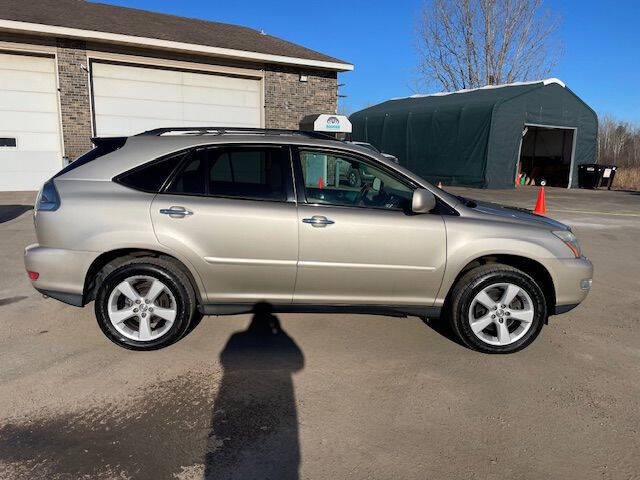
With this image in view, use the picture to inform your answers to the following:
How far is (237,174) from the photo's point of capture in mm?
3938

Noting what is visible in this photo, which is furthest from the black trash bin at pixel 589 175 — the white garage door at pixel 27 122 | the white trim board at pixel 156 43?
the white garage door at pixel 27 122

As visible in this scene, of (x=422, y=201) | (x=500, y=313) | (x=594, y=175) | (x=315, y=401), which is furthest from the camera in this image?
(x=594, y=175)

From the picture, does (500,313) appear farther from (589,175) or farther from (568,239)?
(589,175)

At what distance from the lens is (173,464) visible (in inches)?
99.3

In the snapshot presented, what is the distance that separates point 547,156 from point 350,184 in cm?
2582

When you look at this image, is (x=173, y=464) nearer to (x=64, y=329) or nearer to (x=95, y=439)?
(x=95, y=439)

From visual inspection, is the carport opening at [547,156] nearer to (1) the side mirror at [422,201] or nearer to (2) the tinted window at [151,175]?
(1) the side mirror at [422,201]

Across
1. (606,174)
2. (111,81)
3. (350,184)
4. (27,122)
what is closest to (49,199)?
(350,184)

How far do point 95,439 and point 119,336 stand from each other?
120cm

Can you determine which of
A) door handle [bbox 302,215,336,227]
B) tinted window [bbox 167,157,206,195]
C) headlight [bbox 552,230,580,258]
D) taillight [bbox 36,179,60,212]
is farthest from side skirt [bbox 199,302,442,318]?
taillight [bbox 36,179,60,212]

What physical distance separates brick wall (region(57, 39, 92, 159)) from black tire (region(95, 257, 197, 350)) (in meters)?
12.1

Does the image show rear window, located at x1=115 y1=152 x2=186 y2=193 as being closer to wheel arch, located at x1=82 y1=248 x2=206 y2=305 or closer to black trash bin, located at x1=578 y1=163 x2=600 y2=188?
wheel arch, located at x1=82 y1=248 x2=206 y2=305

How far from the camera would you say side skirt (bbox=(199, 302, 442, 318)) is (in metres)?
3.90

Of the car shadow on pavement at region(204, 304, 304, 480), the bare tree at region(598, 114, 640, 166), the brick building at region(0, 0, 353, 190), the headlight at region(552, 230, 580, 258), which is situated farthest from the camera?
the bare tree at region(598, 114, 640, 166)
